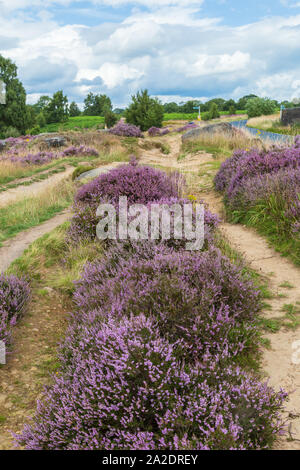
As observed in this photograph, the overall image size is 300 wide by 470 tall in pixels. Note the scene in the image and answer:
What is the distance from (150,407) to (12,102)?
48360mm

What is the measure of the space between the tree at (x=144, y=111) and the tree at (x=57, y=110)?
2560cm

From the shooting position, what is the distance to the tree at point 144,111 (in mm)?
33406

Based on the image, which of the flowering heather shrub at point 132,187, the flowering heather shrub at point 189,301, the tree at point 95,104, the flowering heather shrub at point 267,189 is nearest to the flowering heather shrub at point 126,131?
the flowering heather shrub at point 132,187

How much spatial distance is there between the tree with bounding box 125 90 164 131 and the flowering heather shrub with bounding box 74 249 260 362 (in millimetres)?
31464

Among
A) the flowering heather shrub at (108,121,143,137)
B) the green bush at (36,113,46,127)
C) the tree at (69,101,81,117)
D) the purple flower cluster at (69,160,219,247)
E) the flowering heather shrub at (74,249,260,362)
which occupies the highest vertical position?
the tree at (69,101,81,117)

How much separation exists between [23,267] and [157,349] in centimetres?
338

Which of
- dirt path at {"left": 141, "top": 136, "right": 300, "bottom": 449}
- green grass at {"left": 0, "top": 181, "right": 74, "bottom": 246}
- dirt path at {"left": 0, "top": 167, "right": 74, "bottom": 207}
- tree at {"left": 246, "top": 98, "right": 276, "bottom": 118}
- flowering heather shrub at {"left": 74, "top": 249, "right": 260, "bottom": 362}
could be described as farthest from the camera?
tree at {"left": 246, "top": 98, "right": 276, "bottom": 118}

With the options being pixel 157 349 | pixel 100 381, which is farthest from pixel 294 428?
pixel 100 381

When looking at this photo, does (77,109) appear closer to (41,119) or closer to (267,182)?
(41,119)

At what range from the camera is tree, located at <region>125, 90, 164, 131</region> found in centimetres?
3341

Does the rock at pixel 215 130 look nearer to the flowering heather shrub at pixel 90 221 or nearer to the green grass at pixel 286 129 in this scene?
the green grass at pixel 286 129

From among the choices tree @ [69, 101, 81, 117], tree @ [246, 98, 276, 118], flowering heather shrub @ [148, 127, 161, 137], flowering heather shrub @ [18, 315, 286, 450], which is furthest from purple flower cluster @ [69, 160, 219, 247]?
tree @ [69, 101, 81, 117]

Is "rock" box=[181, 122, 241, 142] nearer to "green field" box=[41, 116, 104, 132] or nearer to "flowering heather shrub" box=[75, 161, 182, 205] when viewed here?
"flowering heather shrub" box=[75, 161, 182, 205]

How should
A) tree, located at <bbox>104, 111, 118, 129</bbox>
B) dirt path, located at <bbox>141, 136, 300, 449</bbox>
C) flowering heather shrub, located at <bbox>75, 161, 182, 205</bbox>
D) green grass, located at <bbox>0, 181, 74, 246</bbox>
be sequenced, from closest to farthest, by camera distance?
dirt path, located at <bbox>141, 136, 300, 449</bbox>, flowering heather shrub, located at <bbox>75, 161, 182, 205</bbox>, green grass, located at <bbox>0, 181, 74, 246</bbox>, tree, located at <bbox>104, 111, 118, 129</bbox>
